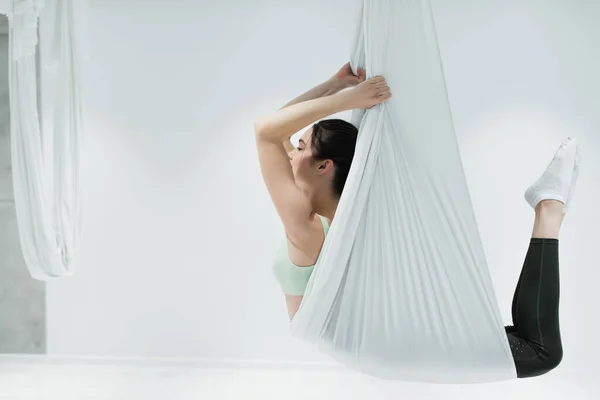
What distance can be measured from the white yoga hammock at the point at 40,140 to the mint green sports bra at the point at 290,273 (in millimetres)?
1219

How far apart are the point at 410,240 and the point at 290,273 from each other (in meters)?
0.37

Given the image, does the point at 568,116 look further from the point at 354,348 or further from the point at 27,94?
the point at 27,94

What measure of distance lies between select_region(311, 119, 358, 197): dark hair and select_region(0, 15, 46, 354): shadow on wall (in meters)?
2.67

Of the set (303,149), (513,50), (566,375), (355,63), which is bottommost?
(566,375)

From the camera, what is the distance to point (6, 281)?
3.60 meters

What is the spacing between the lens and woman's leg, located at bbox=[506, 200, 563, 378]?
1.42m

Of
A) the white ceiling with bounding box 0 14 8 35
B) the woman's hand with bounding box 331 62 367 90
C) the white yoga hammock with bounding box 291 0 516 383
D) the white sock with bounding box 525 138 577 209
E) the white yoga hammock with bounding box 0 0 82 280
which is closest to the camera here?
the white yoga hammock with bounding box 291 0 516 383

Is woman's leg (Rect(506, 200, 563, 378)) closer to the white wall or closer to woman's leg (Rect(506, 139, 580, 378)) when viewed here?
woman's leg (Rect(506, 139, 580, 378))

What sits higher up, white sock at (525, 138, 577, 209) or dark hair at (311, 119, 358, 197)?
dark hair at (311, 119, 358, 197)

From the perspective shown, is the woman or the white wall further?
the white wall

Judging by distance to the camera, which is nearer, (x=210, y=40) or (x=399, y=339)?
(x=399, y=339)

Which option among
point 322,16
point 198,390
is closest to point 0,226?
point 198,390

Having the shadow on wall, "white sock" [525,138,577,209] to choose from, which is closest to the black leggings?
"white sock" [525,138,577,209]

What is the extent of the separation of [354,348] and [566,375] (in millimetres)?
2400
